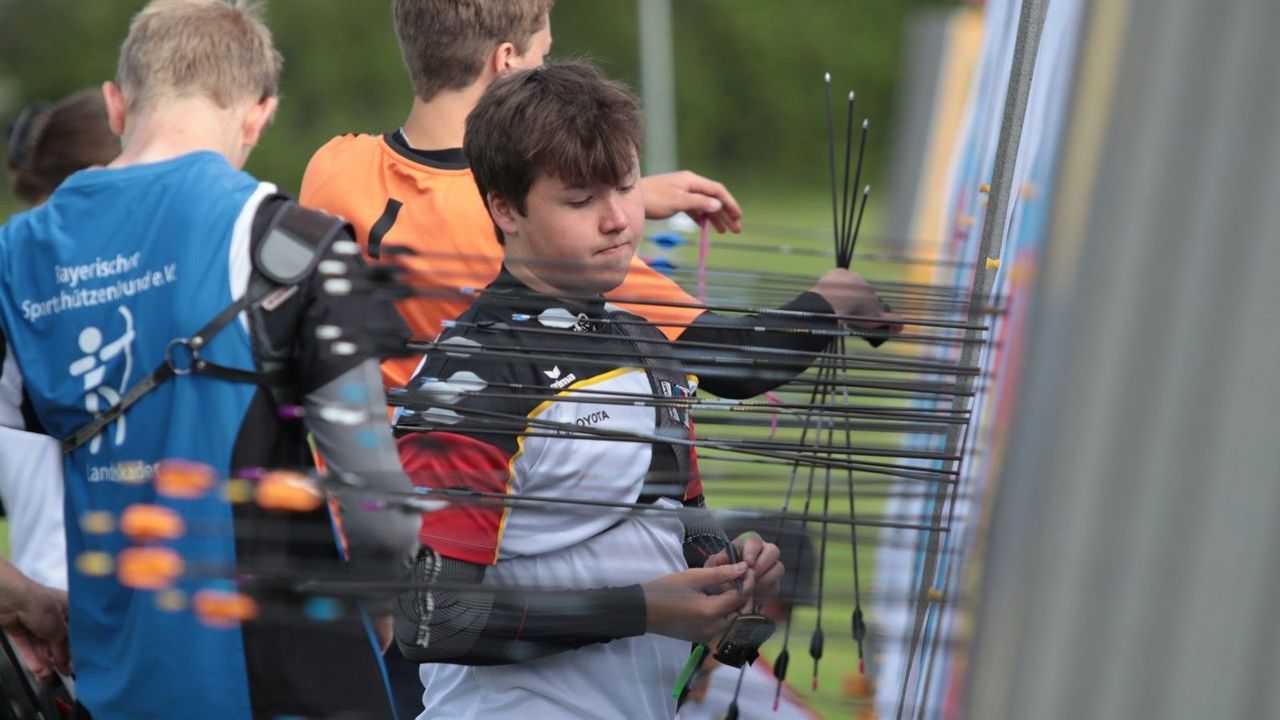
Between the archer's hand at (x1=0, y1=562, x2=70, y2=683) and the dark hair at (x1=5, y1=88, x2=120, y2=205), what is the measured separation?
1090mm

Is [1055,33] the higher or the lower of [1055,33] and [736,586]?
the higher

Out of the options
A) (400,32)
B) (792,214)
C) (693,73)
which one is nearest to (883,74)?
(693,73)

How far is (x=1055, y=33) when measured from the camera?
179 centimetres

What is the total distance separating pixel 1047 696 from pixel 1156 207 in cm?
29

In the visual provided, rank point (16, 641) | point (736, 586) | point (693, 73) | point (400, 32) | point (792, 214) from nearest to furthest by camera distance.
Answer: point (736, 586) → point (16, 641) → point (400, 32) → point (792, 214) → point (693, 73)

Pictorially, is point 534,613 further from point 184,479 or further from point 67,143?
point 67,143

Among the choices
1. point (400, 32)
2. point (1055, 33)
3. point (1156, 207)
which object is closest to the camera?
point (1156, 207)

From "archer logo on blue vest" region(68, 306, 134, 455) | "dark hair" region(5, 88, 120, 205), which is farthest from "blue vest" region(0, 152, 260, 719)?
"dark hair" region(5, 88, 120, 205)

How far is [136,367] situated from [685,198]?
0.84m

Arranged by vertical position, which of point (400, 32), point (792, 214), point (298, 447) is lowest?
point (792, 214)

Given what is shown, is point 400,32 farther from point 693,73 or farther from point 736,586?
point 693,73

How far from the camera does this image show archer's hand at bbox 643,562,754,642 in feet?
5.41

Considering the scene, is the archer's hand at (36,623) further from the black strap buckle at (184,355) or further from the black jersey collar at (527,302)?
the black jersey collar at (527,302)

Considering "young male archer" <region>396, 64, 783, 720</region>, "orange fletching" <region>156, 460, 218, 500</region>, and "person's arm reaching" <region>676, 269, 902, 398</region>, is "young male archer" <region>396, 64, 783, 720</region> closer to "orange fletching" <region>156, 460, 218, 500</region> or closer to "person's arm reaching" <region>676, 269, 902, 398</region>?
"person's arm reaching" <region>676, 269, 902, 398</region>
